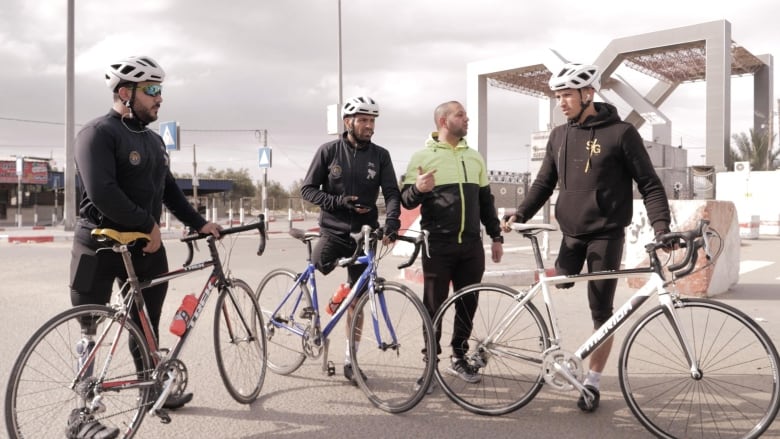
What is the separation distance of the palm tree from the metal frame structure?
2.03 ft

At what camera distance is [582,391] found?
11.6 ft

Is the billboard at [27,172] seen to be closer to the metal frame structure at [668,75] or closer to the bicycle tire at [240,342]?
the metal frame structure at [668,75]

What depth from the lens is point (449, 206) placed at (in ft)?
13.8

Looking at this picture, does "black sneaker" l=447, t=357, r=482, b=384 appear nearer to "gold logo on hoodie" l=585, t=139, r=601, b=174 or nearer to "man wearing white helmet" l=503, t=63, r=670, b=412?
"man wearing white helmet" l=503, t=63, r=670, b=412

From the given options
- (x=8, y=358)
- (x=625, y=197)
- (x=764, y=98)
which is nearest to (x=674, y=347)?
(x=625, y=197)

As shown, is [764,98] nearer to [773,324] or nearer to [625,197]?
[773,324]

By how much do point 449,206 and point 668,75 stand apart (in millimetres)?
40427

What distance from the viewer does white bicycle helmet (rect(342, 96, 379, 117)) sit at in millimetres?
4219

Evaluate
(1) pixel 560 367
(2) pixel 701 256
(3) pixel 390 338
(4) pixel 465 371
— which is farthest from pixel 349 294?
(2) pixel 701 256

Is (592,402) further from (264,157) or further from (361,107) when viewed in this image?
(264,157)

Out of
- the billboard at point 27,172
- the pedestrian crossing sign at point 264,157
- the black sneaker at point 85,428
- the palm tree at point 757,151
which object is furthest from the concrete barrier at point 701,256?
the billboard at point 27,172

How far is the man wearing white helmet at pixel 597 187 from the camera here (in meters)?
3.74

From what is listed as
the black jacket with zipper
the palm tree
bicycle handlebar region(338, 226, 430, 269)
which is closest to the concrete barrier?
the black jacket with zipper

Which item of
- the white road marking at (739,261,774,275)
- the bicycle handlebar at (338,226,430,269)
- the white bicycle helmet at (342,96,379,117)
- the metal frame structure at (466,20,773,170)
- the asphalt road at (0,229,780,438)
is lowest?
the asphalt road at (0,229,780,438)
